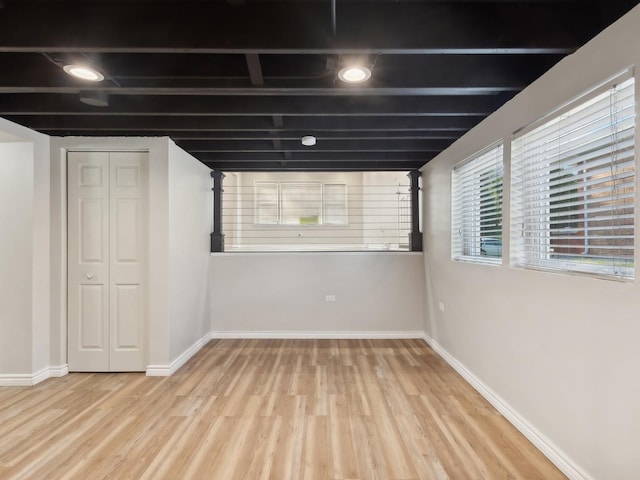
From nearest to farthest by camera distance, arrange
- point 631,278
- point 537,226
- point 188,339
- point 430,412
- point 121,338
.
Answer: point 631,278
point 537,226
point 430,412
point 121,338
point 188,339

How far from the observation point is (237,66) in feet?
6.59

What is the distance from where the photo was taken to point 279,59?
6.55 ft

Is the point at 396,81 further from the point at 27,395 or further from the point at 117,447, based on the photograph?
the point at 27,395

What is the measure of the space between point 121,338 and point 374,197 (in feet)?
16.7

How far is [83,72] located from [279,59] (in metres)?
1.16

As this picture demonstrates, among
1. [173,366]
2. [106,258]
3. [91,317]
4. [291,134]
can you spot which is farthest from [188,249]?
[291,134]

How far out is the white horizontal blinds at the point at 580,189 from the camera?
58.9 inches

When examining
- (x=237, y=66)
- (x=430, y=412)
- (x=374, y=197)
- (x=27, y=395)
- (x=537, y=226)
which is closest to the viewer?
(x=237, y=66)

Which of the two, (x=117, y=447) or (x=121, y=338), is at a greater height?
(x=121, y=338)

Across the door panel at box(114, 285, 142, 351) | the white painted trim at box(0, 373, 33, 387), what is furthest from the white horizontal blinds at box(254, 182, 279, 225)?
the white painted trim at box(0, 373, 33, 387)

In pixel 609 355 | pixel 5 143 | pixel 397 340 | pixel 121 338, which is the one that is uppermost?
pixel 5 143

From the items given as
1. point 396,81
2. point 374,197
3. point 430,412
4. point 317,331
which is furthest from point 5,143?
point 374,197

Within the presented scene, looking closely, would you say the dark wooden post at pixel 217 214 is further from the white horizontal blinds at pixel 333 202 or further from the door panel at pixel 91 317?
the white horizontal blinds at pixel 333 202

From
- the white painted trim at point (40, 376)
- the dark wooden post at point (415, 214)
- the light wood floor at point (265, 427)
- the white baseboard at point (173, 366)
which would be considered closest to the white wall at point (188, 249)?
the white baseboard at point (173, 366)
